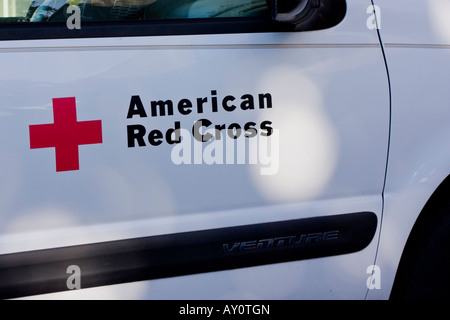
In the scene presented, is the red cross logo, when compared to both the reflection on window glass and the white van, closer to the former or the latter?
the white van

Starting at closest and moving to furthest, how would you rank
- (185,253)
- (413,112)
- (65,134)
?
(65,134) → (185,253) → (413,112)

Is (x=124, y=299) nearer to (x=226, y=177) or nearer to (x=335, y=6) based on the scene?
(x=226, y=177)

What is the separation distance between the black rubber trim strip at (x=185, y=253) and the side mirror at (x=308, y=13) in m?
0.64

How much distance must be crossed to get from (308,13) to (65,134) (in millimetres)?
841

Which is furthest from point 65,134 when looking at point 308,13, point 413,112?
point 413,112

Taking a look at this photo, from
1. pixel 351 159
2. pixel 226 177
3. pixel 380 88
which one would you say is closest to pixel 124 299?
pixel 226 177

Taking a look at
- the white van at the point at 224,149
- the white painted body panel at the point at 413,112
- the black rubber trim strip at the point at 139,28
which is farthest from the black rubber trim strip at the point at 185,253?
the black rubber trim strip at the point at 139,28

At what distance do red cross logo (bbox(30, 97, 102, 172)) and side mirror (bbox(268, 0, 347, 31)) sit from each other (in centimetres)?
64

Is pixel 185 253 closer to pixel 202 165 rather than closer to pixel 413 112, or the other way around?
pixel 202 165

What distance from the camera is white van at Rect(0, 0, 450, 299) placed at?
69.2 inches

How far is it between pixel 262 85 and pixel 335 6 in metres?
0.36

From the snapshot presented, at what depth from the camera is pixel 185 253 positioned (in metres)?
1.89

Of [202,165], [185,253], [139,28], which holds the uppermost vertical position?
[139,28]

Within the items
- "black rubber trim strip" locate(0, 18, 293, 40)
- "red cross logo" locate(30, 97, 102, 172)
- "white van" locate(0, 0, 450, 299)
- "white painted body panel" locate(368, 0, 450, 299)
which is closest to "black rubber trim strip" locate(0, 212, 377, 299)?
"white van" locate(0, 0, 450, 299)
